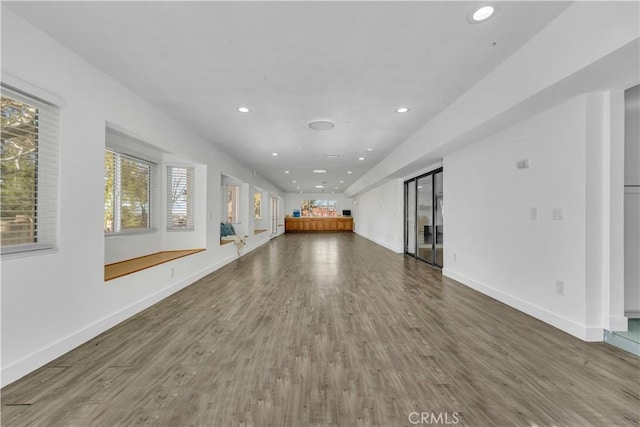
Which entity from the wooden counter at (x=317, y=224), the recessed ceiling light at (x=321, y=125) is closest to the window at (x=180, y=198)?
the recessed ceiling light at (x=321, y=125)

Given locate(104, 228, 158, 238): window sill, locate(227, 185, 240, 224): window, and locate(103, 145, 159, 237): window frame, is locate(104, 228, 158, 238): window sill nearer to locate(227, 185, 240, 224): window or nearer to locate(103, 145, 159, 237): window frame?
locate(103, 145, 159, 237): window frame

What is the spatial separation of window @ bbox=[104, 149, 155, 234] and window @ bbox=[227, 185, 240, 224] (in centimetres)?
346

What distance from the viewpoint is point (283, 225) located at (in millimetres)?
16594

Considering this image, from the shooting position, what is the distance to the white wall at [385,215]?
830cm

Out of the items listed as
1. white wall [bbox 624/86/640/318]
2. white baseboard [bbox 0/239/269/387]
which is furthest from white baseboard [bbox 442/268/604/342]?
white baseboard [bbox 0/239/269/387]

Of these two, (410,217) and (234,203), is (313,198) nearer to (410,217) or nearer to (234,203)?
(234,203)

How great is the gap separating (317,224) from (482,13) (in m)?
15.5

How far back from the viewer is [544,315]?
9.70 feet

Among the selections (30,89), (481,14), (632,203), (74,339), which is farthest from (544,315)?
(30,89)

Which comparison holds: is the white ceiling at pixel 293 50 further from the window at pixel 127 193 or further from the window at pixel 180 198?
the window at pixel 180 198

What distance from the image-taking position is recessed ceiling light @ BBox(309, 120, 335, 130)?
4395 mm

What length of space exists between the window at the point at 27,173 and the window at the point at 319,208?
15708 millimetres

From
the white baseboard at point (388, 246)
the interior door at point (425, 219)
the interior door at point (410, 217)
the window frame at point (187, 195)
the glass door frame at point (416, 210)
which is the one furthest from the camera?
the white baseboard at point (388, 246)

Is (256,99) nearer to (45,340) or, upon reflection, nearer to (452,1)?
(452,1)
